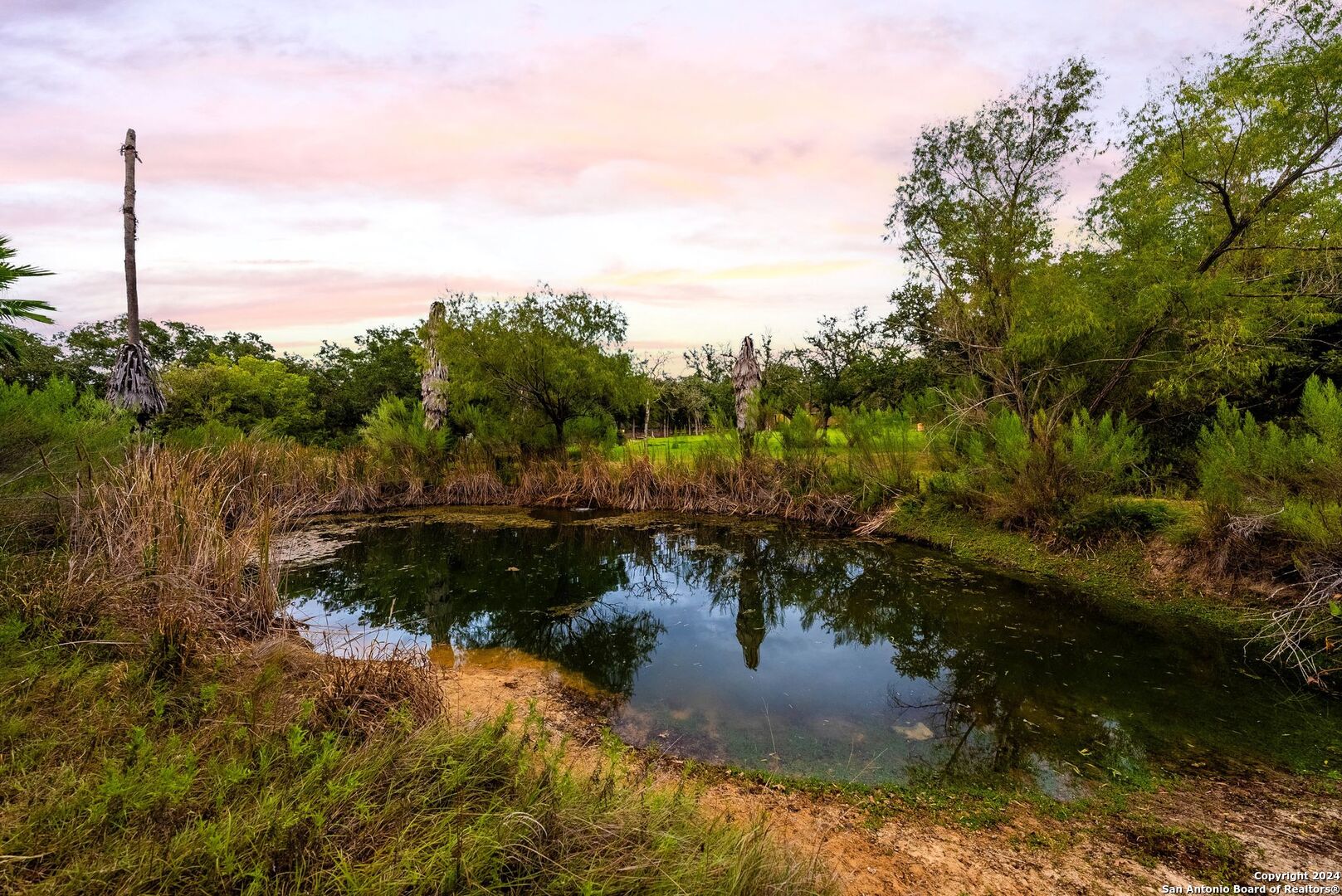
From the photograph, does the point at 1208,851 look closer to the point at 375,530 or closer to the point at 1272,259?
the point at 1272,259

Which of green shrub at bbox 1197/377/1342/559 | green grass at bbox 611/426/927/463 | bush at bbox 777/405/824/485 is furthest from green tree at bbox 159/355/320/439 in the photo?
green shrub at bbox 1197/377/1342/559

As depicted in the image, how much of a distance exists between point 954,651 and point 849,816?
295cm

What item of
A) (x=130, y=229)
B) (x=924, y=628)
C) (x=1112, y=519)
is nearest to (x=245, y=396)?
(x=130, y=229)

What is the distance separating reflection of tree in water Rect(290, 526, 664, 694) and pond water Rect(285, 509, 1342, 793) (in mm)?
38

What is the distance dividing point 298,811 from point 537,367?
11.4 metres

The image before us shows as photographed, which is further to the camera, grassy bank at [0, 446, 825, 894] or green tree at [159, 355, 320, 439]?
green tree at [159, 355, 320, 439]

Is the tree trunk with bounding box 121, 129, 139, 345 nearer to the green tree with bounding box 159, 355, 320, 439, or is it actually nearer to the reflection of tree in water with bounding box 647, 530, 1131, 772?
the green tree with bounding box 159, 355, 320, 439

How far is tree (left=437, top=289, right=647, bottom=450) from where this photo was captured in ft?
41.0

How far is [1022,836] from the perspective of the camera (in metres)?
2.85

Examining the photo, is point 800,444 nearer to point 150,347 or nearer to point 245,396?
point 245,396

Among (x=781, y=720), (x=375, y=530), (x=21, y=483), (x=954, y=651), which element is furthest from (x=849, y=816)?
(x=375, y=530)

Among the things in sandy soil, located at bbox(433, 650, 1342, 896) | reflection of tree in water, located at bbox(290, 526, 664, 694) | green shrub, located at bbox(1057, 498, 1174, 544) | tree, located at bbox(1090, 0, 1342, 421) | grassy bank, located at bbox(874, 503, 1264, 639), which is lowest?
reflection of tree in water, located at bbox(290, 526, 664, 694)

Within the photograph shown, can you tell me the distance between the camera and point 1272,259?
8.25 metres

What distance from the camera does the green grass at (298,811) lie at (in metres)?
1.67
